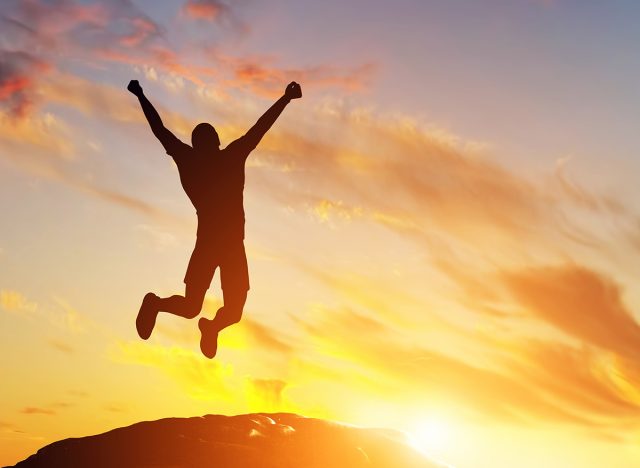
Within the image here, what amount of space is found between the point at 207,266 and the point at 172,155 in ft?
5.80

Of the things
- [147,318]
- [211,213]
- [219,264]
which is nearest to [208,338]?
[147,318]

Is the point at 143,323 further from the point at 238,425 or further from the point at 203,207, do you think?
the point at 238,425

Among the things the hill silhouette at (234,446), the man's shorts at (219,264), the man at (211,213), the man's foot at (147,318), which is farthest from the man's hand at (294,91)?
the hill silhouette at (234,446)

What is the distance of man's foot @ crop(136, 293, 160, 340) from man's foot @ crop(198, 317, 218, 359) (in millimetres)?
764

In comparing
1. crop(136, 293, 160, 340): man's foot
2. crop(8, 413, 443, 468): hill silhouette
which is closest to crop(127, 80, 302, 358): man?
crop(136, 293, 160, 340): man's foot

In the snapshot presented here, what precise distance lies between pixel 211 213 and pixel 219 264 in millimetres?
798

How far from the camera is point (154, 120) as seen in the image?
11500 mm

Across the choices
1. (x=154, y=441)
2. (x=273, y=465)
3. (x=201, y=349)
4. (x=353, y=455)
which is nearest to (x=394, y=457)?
(x=353, y=455)

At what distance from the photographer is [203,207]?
37.4 ft

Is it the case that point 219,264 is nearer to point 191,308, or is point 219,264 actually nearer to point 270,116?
point 191,308

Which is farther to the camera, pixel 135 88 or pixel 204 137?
pixel 135 88

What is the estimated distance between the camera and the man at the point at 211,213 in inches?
439

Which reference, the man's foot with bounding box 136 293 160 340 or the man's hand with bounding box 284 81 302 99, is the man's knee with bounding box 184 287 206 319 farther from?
the man's hand with bounding box 284 81 302 99

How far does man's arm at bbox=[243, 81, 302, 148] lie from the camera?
1098 cm
